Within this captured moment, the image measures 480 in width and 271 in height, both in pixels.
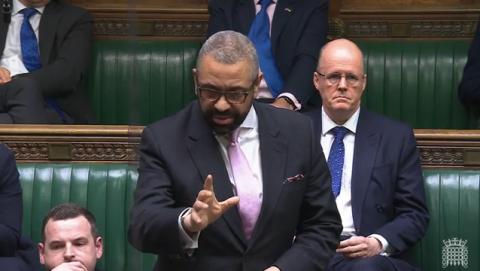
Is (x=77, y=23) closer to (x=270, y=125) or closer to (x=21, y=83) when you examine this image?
(x=21, y=83)

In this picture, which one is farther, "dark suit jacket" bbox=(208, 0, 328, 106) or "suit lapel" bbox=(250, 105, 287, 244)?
"dark suit jacket" bbox=(208, 0, 328, 106)

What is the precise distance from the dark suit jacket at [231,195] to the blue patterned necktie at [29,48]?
6.33 feet

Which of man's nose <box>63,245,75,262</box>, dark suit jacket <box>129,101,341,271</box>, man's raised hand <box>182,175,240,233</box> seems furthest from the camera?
man's nose <box>63,245,75,262</box>

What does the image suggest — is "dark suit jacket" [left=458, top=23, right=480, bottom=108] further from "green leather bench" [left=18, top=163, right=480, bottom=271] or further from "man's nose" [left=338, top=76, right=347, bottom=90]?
"man's nose" [left=338, top=76, right=347, bottom=90]

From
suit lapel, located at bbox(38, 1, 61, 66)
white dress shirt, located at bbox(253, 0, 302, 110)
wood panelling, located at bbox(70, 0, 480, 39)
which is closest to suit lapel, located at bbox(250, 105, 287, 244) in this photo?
white dress shirt, located at bbox(253, 0, 302, 110)

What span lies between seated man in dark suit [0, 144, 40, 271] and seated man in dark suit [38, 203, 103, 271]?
0.22 metres

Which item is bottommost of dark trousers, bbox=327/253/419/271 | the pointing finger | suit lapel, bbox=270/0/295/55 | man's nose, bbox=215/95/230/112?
dark trousers, bbox=327/253/419/271

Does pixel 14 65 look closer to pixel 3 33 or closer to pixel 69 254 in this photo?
pixel 3 33

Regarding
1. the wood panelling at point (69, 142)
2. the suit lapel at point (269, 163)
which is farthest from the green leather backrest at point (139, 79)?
the suit lapel at point (269, 163)

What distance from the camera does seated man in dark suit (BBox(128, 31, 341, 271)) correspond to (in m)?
2.81

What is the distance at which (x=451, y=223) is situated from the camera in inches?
159

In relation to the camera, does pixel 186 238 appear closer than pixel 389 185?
Yes

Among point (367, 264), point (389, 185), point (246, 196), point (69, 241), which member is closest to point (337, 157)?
point (389, 185)

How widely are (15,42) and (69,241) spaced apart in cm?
167
